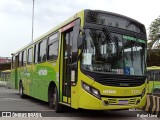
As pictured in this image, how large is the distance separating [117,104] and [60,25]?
13.3 ft

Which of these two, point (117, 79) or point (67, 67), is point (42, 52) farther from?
point (117, 79)

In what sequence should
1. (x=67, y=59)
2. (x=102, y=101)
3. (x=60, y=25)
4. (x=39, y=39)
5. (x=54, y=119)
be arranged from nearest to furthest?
(x=102, y=101)
(x=54, y=119)
(x=67, y=59)
(x=60, y=25)
(x=39, y=39)

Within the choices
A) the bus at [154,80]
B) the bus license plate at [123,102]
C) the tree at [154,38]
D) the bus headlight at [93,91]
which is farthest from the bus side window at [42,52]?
the tree at [154,38]

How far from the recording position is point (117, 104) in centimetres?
982

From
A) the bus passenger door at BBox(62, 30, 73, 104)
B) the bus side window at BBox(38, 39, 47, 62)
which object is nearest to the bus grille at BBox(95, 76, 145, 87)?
the bus passenger door at BBox(62, 30, 73, 104)

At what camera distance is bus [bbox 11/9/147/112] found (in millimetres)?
9547

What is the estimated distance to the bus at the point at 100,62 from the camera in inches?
376

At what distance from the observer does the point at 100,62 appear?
32.0 ft

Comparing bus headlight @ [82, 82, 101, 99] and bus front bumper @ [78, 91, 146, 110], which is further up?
bus headlight @ [82, 82, 101, 99]

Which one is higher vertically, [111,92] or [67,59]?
[67,59]

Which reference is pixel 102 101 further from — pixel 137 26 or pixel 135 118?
pixel 137 26

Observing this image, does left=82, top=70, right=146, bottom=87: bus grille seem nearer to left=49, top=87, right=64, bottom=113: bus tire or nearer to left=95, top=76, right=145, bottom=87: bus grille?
left=95, top=76, right=145, bottom=87: bus grille

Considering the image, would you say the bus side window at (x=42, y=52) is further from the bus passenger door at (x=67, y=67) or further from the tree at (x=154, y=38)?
the tree at (x=154, y=38)

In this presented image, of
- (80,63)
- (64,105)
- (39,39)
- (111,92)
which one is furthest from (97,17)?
(39,39)
